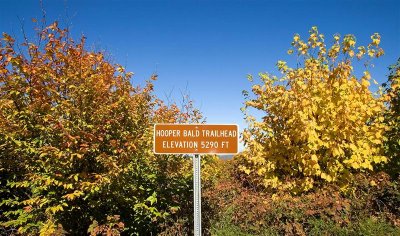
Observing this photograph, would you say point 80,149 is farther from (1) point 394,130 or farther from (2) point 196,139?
(1) point 394,130

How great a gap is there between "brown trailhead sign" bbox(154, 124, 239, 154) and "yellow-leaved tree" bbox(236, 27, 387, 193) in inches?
78.5

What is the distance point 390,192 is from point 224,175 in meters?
3.87

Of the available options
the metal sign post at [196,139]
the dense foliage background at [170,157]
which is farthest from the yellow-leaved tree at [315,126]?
the metal sign post at [196,139]

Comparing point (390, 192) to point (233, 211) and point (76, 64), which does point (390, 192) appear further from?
point (76, 64)

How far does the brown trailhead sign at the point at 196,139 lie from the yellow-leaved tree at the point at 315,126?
1995 millimetres

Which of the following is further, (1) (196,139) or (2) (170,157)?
(2) (170,157)

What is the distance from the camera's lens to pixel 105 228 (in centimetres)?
564

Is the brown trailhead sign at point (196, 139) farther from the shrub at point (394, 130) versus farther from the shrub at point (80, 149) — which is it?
the shrub at point (394, 130)

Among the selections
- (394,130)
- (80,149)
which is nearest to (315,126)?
(394,130)

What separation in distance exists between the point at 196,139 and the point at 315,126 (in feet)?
8.48

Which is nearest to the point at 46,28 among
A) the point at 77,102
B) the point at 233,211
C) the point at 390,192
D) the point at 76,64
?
the point at 76,64

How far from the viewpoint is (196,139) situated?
4711 mm

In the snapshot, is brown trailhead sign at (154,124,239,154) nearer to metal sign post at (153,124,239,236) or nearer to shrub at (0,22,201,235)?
metal sign post at (153,124,239,236)

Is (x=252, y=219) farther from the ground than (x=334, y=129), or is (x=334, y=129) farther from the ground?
(x=334, y=129)
